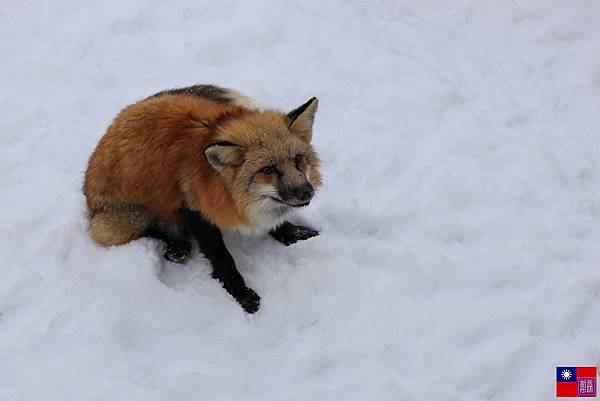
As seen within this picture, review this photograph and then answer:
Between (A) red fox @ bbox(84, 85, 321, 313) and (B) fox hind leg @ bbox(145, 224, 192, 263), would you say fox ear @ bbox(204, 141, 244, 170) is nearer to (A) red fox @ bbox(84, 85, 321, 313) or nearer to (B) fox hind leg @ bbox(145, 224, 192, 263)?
(A) red fox @ bbox(84, 85, 321, 313)

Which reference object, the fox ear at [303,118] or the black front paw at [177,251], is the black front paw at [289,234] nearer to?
the black front paw at [177,251]

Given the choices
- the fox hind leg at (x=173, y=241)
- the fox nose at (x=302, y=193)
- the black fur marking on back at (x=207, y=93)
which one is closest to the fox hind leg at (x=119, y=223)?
the fox hind leg at (x=173, y=241)

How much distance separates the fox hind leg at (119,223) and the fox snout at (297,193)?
4.86ft

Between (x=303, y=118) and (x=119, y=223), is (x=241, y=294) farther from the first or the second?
(x=303, y=118)

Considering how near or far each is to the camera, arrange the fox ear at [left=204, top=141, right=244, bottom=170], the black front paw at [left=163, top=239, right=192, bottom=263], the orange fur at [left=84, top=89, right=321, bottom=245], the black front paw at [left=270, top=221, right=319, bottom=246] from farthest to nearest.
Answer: the black front paw at [left=270, top=221, right=319, bottom=246]
the black front paw at [left=163, top=239, right=192, bottom=263]
the orange fur at [left=84, top=89, right=321, bottom=245]
the fox ear at [left=204, top=141, right=244, bottom=170]

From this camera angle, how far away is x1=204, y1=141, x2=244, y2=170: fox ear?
3840mm

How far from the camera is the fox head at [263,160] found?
13.0ft

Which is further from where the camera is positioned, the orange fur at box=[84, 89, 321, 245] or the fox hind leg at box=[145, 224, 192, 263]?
the fox hind leg at box=[145, 224, 192, 263]

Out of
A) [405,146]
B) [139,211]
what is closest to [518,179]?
[405,146]

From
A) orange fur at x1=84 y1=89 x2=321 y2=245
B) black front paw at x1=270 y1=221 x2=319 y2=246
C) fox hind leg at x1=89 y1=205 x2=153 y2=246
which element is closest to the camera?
orange fur at x1=84 y1=89 x2=321 y2=245

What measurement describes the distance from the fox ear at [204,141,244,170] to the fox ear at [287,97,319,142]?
54 cm

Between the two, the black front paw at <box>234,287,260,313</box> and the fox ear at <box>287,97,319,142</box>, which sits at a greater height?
the fox ear at <box>287,97,319,142</box>

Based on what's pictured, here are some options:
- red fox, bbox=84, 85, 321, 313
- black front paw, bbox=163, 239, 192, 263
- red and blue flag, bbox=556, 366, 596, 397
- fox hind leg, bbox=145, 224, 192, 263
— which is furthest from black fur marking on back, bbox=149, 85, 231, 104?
red and blue flag, bbox=556, 366, 596, 397

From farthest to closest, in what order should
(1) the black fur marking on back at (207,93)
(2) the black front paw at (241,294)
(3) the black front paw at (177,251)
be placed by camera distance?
(1) the black fur marking on back at (207,93) < (3) the black front paw at (177,251) < (2) the black front paw at (241,294)
